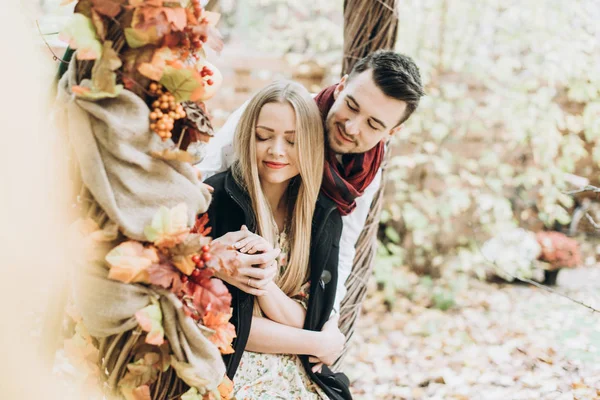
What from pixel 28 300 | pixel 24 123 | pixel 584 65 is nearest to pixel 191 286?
pixel 28 300

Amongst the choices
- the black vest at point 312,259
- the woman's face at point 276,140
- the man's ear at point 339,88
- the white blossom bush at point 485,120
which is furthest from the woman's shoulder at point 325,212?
the white blossom bush at point 485,120

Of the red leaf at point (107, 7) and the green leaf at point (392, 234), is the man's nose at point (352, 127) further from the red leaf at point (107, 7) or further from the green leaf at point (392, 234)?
the green leaf at point (392, 234)

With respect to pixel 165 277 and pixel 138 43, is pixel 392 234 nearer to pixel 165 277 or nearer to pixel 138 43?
pixel 165 277

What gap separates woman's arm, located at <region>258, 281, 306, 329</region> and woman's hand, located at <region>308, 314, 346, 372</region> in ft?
0.29

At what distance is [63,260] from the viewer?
109 cm

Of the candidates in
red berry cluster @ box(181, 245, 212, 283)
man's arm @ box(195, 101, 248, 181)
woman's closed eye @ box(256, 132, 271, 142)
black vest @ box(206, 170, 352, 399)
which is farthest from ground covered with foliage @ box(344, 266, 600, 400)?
red berry cluster @ box(181, 245, 212, 283)

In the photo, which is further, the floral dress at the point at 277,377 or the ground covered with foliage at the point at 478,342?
the ground covered with foliage at the point at 478,342

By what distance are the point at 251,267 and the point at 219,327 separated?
29cm

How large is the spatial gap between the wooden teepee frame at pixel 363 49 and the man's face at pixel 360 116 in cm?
42

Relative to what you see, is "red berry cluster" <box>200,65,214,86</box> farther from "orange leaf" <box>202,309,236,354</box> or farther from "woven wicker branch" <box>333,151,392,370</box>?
"woven wicker branch" <box>333,151,392,370</box>

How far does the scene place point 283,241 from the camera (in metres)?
1.73

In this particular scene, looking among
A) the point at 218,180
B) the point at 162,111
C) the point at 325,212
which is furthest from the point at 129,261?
the point at 325,212

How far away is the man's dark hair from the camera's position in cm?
171

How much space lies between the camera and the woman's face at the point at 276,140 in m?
1.55
